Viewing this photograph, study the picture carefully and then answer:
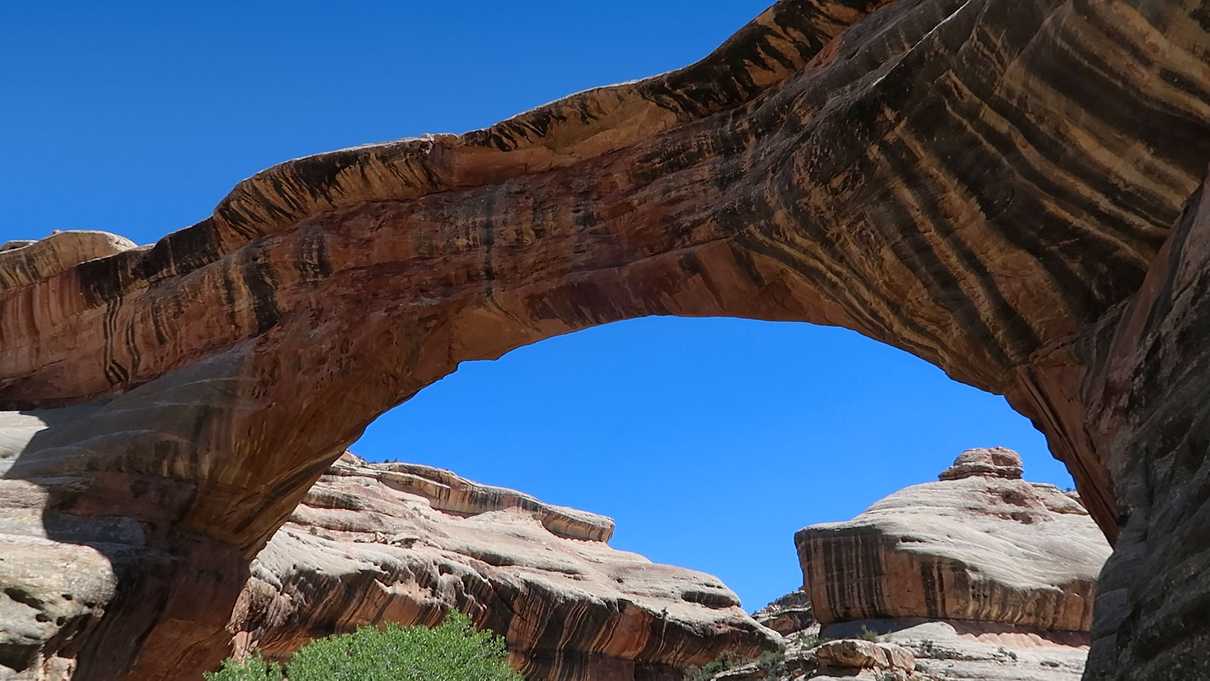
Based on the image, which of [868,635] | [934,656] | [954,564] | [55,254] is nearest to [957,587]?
[954,564]

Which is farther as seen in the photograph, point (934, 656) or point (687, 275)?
point (934, 656)

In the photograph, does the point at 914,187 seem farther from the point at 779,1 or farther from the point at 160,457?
the point at 160,457

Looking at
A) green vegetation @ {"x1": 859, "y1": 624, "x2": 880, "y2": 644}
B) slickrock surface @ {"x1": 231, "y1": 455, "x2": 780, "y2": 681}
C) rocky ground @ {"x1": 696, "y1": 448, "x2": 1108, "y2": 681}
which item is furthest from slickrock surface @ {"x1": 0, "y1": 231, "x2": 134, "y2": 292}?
green vegetation @ {"x1": 859, "y1": 624, "x2": 880, "y2": 644}

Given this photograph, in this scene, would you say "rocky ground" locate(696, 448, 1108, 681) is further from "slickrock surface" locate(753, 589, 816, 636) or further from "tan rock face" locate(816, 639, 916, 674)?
"slickrock surface" locate(753, 589, 816, 636)

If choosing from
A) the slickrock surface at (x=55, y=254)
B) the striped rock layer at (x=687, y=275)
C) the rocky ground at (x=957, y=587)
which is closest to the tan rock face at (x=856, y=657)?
the rocky ground at (x=957, y=587)

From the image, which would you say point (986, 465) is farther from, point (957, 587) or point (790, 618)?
point (790, 618)

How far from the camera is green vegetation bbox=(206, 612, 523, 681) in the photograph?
41.8ft

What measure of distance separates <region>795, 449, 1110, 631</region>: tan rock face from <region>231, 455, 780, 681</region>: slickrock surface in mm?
4300

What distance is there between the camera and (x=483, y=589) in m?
24.4

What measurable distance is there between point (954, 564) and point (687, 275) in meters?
14.7

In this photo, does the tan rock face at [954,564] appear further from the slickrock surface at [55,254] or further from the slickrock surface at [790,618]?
the slickrock surface at [55,254]

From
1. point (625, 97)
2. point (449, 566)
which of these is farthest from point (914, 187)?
point (449, 566)

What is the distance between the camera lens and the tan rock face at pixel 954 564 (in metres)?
24.0

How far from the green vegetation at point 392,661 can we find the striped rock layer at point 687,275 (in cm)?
212
